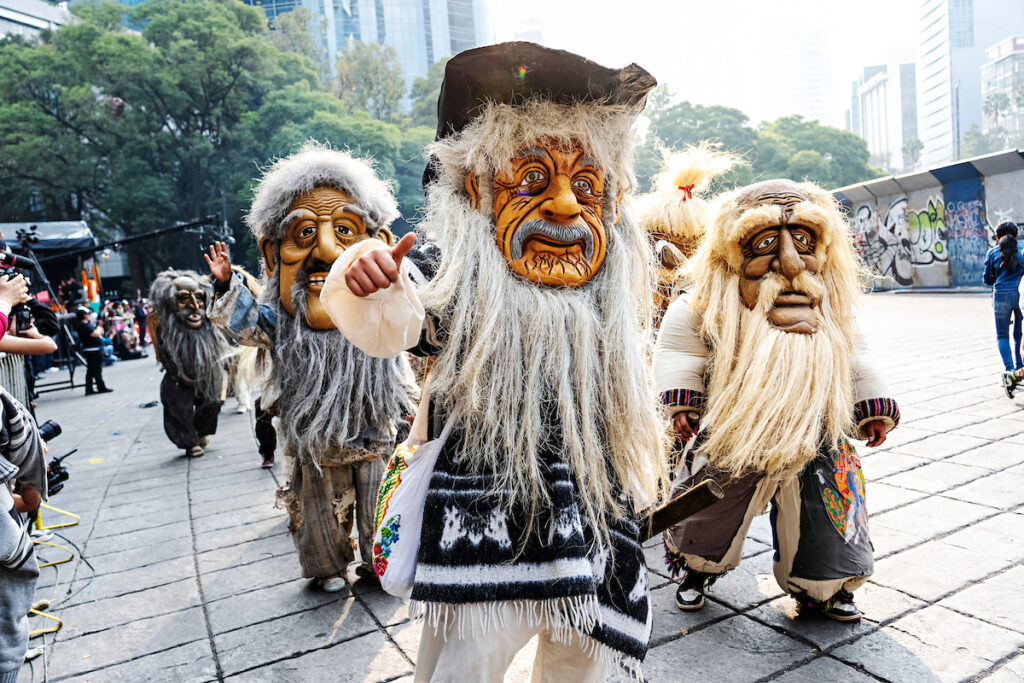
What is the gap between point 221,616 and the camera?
307cm

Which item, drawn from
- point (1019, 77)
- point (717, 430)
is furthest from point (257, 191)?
point (1019, 77)

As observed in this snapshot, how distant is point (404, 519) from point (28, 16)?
48.4m

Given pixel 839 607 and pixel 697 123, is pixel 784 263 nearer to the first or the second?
pixel 839 607

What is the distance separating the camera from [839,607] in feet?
8.54

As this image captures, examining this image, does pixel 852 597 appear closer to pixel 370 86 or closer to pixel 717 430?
pixel 717 430

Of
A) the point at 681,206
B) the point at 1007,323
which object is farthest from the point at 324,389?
the point at 1007,323

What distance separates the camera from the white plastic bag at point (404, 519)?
165cm

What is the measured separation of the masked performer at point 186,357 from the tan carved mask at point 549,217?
542 centimetres

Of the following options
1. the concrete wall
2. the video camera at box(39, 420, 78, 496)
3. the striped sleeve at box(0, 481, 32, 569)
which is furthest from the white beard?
the concrete wall

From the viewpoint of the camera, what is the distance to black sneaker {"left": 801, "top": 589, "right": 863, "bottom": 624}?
258cm

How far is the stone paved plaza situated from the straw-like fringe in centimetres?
90

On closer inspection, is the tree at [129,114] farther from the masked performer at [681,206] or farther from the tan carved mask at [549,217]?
the tan carved mask at [549,217]

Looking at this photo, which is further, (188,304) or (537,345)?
(188,304)

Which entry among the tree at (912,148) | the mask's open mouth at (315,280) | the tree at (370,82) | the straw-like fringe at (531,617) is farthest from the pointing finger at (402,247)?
the tree at (912,148)
